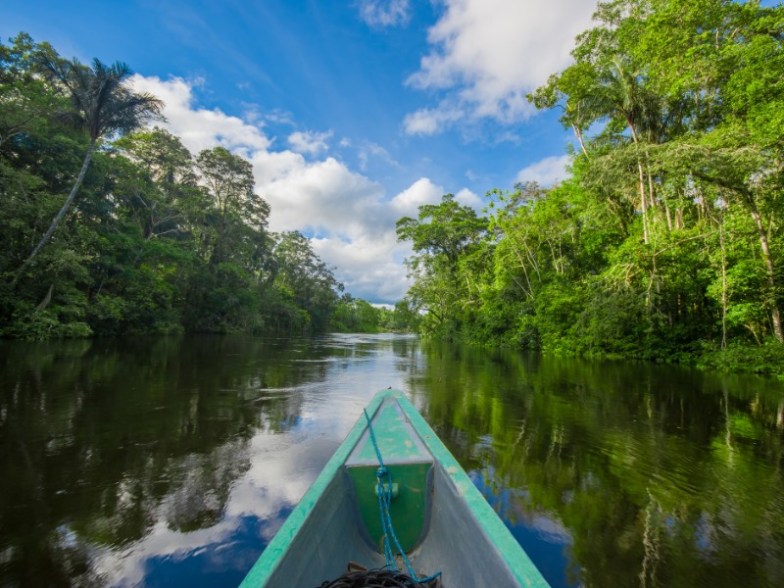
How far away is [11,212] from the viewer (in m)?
13.9

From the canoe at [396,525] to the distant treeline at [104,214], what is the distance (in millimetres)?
17662

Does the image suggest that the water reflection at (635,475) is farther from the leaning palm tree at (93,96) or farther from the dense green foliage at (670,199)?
the leaning palm tree at (93,96)

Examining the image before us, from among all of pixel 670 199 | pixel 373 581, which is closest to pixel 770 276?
pixel 670 199

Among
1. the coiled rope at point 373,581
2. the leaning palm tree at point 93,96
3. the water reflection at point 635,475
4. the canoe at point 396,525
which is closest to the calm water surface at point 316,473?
the water reflection at point 635,475

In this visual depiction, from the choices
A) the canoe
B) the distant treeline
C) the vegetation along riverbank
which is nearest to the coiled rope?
the canoe

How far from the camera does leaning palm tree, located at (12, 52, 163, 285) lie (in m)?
16.0

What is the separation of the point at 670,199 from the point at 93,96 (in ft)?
82.9

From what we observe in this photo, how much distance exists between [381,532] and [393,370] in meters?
9.42

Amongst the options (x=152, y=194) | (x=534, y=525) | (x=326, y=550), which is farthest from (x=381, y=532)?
(x=152, y=194)

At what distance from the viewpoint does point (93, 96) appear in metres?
16.3

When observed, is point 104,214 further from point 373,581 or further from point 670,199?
point 670,199

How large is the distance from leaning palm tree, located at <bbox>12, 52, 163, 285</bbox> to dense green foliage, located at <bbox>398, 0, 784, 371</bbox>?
19.7m

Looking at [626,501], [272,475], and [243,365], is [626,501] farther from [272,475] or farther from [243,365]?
[243,365]

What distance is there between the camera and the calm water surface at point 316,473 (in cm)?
234
